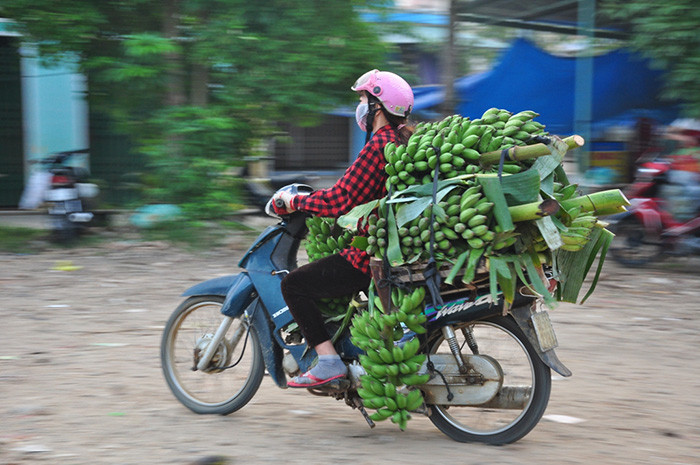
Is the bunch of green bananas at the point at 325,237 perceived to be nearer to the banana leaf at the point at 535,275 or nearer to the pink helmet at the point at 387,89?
the pink helmet at the point at 387,89

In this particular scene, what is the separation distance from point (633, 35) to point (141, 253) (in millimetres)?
6012

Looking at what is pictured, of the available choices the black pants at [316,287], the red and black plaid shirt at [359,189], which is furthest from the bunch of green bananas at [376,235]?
the black pants at [316,287]

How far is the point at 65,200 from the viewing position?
9141 mm

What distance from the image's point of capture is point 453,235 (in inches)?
124

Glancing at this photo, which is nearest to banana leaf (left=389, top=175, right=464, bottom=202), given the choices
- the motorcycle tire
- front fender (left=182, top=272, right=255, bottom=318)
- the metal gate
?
front fender (left=182, top=272, right=255, bottom=318)

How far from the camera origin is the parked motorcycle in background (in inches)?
359

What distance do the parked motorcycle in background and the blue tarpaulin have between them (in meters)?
4.56

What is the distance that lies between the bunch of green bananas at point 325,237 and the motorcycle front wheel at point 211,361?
531mm

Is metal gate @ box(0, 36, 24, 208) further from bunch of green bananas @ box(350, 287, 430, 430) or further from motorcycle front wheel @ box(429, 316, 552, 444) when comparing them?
motorcycle front wheel @ box(429, 316, 552, 444)

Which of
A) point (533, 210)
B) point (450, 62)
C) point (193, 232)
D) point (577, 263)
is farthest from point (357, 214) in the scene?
point (450, 62)

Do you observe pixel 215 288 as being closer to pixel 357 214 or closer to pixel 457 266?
pixel 357 214

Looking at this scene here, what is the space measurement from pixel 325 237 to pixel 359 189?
1.64 feet

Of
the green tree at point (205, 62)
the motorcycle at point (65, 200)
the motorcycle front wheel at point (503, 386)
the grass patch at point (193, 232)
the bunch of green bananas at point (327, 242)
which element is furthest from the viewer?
the motorcycle at point (65, 200)

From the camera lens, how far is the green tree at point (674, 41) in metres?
7.47
